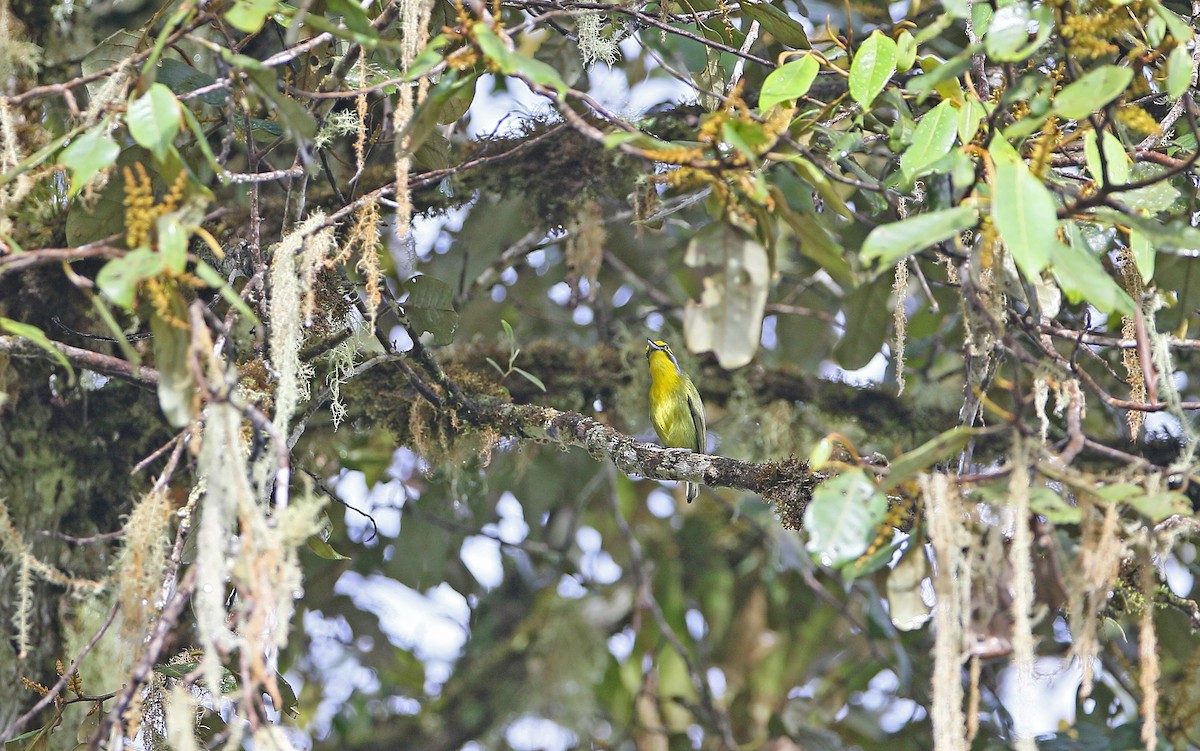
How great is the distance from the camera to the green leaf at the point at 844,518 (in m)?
1.50

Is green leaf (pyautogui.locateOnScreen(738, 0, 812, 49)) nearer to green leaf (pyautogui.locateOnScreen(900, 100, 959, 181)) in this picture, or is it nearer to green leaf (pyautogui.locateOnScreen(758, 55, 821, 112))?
green leaf (pyautogui.locateOnScreen(758, 55, 821, 112))

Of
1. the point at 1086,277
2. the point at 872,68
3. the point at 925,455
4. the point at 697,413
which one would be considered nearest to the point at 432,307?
the point at 872,68

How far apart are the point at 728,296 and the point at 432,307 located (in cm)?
103

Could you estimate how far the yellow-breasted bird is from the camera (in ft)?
12.5

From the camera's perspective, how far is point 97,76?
6.11ft

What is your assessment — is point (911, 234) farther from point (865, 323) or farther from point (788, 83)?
point (865, 323)

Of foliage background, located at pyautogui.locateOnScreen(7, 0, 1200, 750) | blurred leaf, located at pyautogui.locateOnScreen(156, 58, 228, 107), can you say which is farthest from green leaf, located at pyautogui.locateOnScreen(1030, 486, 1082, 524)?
blurred leaf, located at pyautogui.locateOnScreen(156, 58, 228, 107)

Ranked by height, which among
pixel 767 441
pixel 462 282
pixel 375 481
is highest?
pixel 462 282

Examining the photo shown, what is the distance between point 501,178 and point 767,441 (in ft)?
4.43

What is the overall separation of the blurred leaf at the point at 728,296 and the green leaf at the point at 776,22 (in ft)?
2.98

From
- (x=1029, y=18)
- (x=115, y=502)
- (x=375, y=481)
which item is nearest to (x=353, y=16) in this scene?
(x=1029, y=18)

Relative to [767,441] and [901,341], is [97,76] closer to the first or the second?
[901,341]

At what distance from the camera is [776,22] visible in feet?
8.00

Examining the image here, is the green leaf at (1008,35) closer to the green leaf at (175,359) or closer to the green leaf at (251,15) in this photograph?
the green leaf at (251,15)
